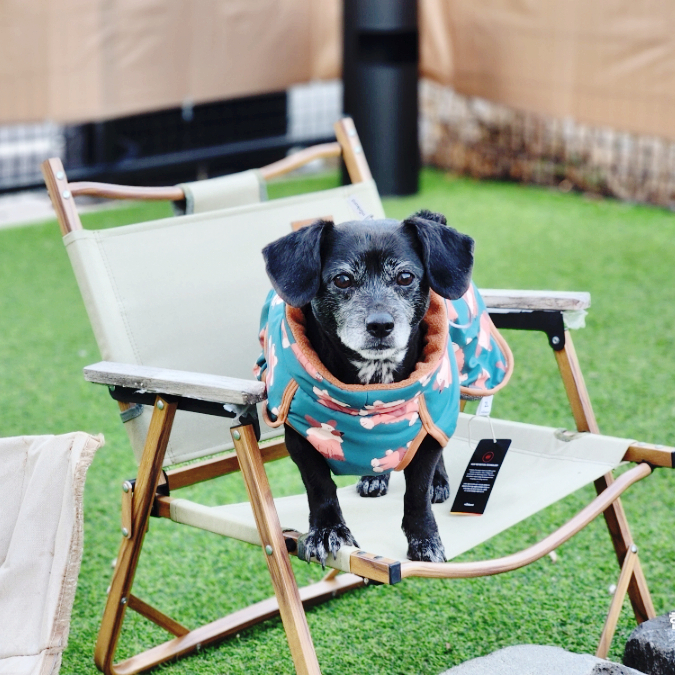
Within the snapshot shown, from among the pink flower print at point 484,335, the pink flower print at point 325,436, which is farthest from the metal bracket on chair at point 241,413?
the pink flower print at point 484,335

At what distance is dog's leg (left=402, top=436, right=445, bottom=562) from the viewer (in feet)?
6.31

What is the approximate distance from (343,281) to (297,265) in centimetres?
9

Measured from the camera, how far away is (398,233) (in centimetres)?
189

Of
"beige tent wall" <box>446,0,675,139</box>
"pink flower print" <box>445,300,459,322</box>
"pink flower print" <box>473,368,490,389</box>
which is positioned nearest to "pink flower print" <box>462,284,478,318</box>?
"pink flower print" <box>445,300,459,322</box>

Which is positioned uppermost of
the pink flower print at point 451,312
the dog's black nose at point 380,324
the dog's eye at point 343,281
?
the dog's eye at point 343,281

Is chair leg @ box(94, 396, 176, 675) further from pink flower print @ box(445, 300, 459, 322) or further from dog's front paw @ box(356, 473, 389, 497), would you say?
pink flower print @ box(445, 300, 459, 322)

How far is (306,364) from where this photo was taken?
72.8 inches

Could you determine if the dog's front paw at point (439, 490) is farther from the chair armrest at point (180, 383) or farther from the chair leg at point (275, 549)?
the chair armrest at point (180, 383)

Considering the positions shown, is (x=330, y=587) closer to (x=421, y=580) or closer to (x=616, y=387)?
(x=421, y=580)

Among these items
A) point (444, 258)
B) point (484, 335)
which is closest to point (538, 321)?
point (484, 335)

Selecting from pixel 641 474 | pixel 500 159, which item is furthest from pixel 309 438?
pixel 500 159

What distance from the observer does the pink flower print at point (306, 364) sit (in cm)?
184

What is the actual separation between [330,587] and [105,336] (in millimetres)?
843

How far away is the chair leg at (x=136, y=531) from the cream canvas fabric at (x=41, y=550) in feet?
0.53
